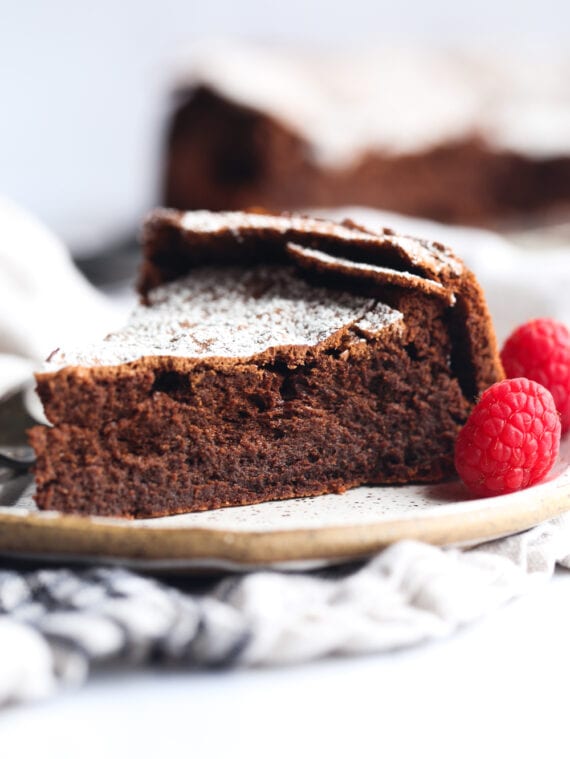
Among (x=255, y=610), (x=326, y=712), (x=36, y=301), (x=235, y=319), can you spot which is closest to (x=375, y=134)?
(x=36, y=301)

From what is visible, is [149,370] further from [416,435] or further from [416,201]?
[416,201]

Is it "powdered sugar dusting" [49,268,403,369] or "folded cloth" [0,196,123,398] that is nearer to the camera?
"powdered sugar dusting" [49,268,403,369]

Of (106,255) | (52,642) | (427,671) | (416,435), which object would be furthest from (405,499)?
(106,255)

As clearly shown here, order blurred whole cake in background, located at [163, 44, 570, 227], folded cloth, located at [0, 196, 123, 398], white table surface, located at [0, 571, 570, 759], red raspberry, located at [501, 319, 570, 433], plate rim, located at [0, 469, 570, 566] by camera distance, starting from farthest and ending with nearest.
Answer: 1. blurred whole cake in background, located at [163, 44, 570, 227]
2. folded cloth, located at [0, 196, 123, 398]
3. red raspberry, located at [501, 319, 570, 433]
4. plate rim, located at [0, 469, 570, 566]
5. white table surface, located at [0, 571, 570, 759]

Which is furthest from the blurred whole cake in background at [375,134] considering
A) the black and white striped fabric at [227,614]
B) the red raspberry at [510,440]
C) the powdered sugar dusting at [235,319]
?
the black and white striped fabric at [227,614]

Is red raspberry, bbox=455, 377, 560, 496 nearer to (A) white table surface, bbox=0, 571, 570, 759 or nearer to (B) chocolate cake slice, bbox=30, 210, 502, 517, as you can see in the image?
(B) chocolate cake slice, bbox=30, 210, 502, 517

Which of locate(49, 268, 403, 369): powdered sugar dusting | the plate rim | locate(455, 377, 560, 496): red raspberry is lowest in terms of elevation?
the plate rim

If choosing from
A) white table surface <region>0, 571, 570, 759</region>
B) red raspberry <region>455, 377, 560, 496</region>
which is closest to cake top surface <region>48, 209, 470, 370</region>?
red raspberry <region>455, 377, 560, 496</region>
